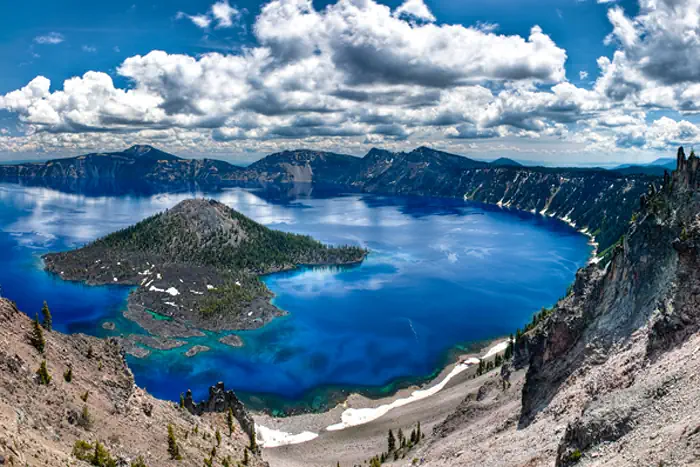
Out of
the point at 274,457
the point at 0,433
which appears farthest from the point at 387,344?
the point at 0,433

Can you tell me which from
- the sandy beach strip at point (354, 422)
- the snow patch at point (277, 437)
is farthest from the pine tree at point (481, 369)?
the snow patch at point (277, 437)

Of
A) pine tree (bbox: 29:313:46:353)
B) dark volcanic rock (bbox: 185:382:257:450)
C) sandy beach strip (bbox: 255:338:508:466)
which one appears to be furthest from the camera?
sandy beach strip (bbox: 255:338:508:466)

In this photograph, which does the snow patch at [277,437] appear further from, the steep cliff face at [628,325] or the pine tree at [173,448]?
the steep cliff face at [628,325]

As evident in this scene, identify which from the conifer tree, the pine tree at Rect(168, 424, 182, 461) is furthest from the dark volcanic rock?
the pine tree at Rect(168, 424, 182, 461)

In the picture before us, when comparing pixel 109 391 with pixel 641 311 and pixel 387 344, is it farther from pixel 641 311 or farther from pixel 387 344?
pixel 387 344

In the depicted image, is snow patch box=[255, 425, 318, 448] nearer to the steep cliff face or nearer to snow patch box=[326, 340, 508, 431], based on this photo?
snow patch box=[326, 340, 508, 431]
